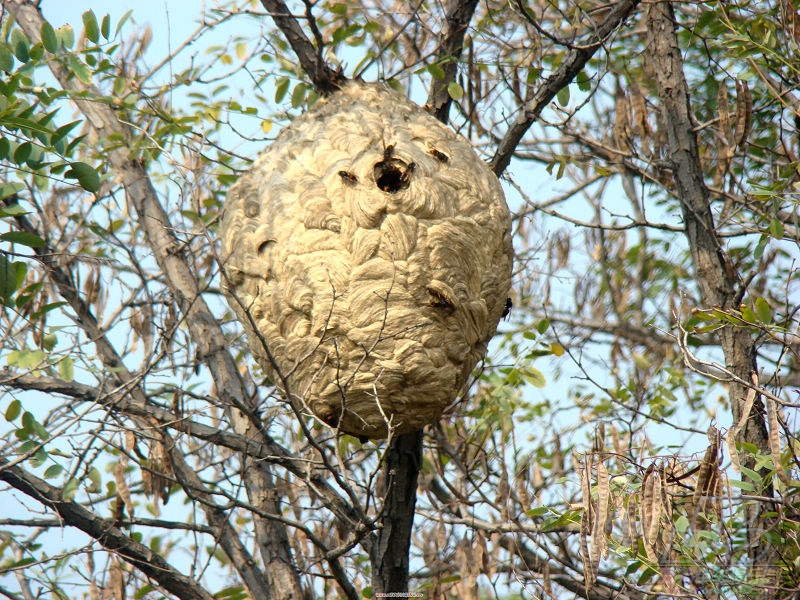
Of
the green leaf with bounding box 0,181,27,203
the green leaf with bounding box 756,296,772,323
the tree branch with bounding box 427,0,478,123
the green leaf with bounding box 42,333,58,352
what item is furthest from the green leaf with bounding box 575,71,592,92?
the green leaf with bounding box 42,333,58,352

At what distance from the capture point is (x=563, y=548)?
13.6ft

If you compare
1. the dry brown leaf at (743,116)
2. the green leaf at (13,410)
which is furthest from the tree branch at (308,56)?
→ the green leaf at (13,410)

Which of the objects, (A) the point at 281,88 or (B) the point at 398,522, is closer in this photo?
(B) the point at 398,522

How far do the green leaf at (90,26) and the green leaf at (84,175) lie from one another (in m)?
1.08

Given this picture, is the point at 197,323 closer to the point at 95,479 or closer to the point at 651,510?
the point at 95,479

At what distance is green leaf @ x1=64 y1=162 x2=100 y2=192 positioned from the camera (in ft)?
9.68

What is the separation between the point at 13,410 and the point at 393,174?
1600mm

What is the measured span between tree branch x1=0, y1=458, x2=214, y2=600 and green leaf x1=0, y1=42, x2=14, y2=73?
1.39 metres

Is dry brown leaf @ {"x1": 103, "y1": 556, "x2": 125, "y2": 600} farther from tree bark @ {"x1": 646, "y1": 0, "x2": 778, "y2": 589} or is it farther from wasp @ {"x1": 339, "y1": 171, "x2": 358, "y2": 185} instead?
tree bark @ {"x1": 646, "y1": 0, "x2": 778, "y2": 589}

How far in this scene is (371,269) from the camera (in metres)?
3.04

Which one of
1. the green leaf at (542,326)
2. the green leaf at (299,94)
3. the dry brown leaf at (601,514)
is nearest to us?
the dry brown leaf at (601,514)

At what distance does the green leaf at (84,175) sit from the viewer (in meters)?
2.95

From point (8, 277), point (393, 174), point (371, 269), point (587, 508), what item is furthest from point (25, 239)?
point (587, 508)

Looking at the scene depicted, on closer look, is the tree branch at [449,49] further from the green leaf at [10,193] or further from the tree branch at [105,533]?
the tree branch at [105,533]
